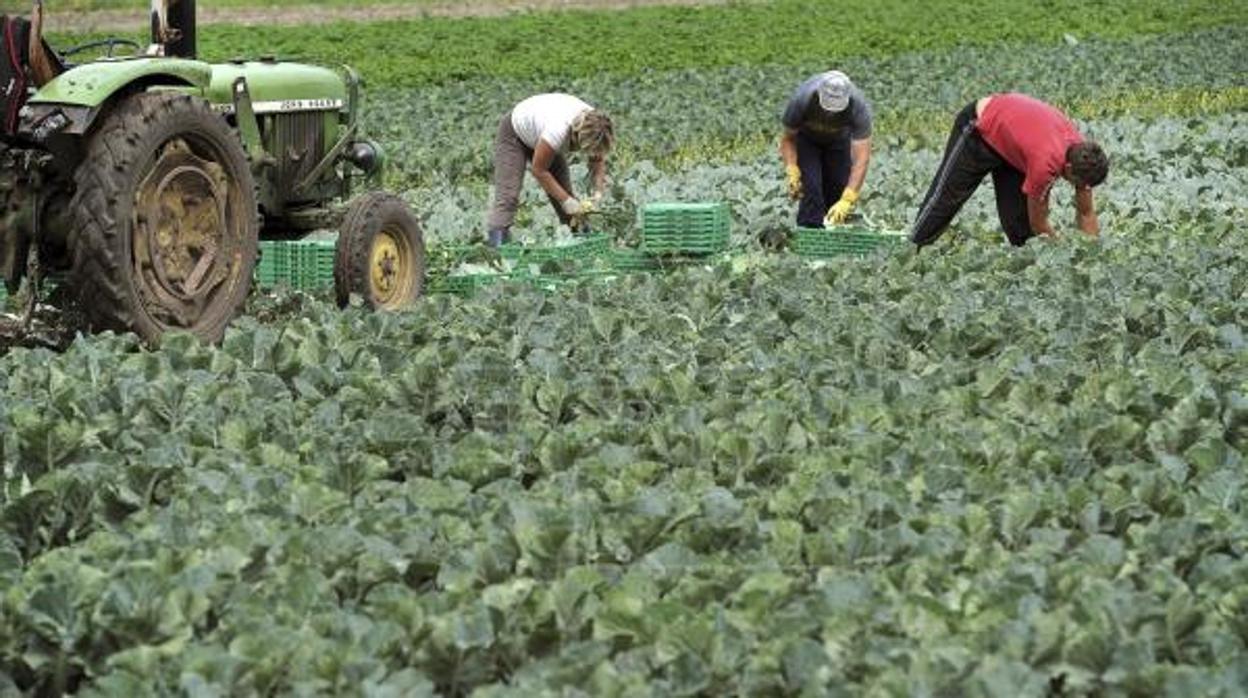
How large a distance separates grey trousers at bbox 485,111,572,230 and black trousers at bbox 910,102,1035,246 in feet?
7.19

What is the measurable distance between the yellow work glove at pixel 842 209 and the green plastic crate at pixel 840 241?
0.52ft

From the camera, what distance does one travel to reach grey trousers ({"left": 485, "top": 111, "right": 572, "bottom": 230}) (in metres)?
12.7

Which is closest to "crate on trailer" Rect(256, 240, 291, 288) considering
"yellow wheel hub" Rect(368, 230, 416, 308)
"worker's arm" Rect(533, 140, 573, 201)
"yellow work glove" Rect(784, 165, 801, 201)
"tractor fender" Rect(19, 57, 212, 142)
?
"yellow wheel hub" Rect(368, 230, 416, 308)

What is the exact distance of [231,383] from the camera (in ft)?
23.9

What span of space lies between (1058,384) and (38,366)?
3.50 m

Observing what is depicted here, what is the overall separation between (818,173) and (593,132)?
172 centimetres

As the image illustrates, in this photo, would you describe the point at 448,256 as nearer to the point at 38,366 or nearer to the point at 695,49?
the point at 38,366

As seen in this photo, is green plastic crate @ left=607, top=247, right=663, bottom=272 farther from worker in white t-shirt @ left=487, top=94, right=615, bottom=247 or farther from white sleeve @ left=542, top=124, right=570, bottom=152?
white sleeve @ left=542, top=124, right=570, bottom=152

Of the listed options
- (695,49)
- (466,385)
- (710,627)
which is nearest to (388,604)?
(710,627)

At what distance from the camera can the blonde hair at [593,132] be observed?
38.6ft

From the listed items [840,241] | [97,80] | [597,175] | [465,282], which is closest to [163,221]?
[97,80]

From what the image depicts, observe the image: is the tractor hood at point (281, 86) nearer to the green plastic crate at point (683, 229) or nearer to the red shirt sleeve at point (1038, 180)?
the green plastic crate at point (683, 229)

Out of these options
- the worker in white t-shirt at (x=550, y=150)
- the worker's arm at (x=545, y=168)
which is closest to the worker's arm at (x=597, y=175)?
the worker in white t-shirt at (x=550, y=150)

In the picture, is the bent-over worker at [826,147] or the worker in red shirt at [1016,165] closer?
the worker in red shirt at [1016,165]
